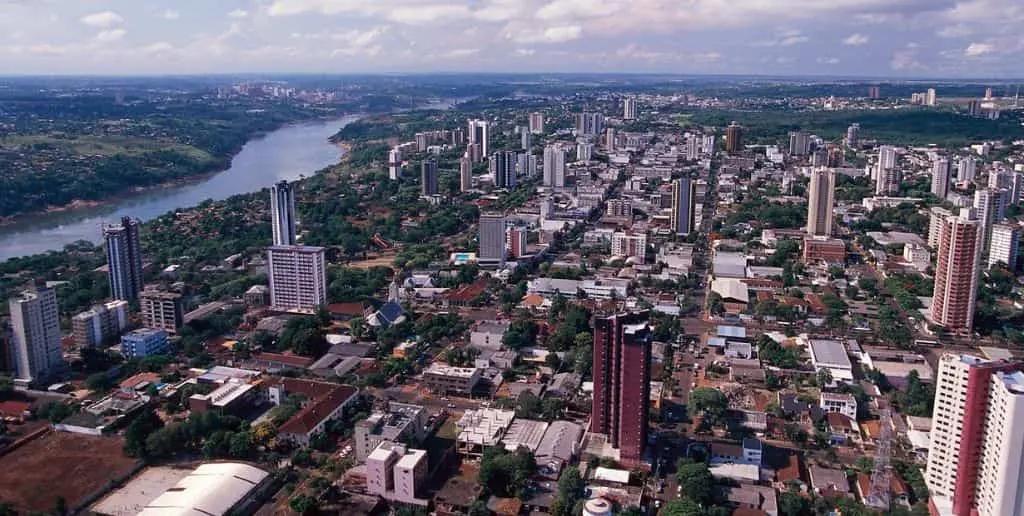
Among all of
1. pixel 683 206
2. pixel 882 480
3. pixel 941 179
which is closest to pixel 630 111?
pixel 941 179

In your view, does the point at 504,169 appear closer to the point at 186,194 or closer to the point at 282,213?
the point at 186,194

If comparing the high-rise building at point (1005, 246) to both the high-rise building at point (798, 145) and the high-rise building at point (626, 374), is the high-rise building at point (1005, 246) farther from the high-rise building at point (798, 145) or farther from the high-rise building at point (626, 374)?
the high-rise building at point (798, 145)

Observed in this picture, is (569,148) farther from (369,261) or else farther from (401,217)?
(369,261)

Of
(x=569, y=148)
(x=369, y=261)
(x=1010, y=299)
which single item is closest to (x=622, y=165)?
(x=569, y=148)

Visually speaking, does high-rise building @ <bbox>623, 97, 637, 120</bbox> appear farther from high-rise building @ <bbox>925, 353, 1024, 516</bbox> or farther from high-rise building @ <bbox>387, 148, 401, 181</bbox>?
high-rise building @ <bbox>925, 353, 1024, 516</bbox>

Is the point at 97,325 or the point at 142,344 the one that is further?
the point at 97,325

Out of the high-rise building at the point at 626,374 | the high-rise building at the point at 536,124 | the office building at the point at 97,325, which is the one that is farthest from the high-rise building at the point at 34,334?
the high-rise building at the point at 536,124
